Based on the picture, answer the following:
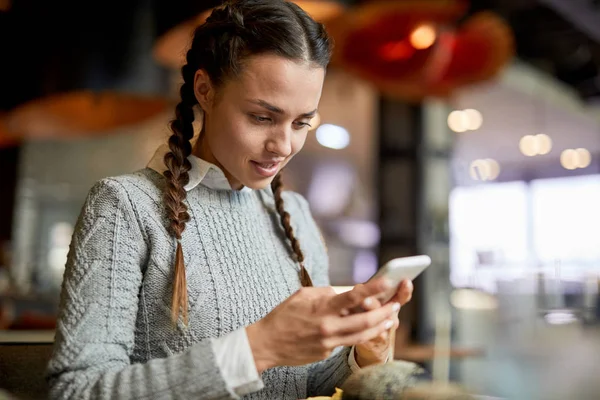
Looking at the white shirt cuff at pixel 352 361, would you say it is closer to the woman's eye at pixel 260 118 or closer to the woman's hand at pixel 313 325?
the woman's hand at pixel 313 325

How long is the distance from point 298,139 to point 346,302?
0.38 m

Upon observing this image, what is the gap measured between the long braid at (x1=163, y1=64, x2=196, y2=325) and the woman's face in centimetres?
7

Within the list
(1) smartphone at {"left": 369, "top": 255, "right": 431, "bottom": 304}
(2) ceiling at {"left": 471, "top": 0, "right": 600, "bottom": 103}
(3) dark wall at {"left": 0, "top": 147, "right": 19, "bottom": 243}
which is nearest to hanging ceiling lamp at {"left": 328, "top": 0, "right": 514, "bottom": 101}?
(1) smartphone at {"left": 369, "top": 255, "right": 431, "bottom": 304}

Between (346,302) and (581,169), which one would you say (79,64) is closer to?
(346,302)

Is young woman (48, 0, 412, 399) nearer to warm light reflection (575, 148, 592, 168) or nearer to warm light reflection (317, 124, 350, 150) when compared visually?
warm light reflection (317, 124, 350, 150)

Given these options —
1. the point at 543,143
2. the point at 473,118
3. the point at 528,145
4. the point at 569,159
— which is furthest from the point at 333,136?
the point at 569,159

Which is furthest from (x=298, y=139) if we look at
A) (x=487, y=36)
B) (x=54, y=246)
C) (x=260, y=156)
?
(x=54, y=246)

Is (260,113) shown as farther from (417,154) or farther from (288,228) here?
(417,154)

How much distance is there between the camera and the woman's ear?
1208 millimetres

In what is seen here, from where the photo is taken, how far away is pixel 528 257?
39.0 ft

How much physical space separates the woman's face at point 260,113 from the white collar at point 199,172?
0.06 meters

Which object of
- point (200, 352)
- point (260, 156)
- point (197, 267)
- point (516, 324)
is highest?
point (260, 156)

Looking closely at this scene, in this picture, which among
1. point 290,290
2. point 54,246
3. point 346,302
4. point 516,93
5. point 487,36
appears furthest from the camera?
point 516,93

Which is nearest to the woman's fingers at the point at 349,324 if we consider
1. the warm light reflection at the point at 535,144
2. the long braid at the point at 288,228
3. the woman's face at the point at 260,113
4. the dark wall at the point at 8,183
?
the woman's face at the point at 260,113
